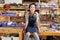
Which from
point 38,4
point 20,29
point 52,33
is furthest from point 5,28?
point 38,4

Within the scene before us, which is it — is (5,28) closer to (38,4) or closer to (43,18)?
(43,18)

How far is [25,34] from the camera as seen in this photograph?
14.8 feet

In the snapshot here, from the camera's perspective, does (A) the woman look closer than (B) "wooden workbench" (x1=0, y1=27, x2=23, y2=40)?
Yes

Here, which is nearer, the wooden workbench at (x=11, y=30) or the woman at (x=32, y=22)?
the woman at (x=32, y=22)

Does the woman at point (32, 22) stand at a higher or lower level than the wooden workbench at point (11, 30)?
higher

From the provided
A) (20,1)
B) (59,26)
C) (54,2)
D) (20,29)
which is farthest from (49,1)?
(20,29)

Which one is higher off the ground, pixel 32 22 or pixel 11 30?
pixel 32 22

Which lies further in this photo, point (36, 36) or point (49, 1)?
point (49, 1)

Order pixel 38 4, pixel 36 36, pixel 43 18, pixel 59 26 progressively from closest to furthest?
pixel 36 36
pixel 59 26
pixel 43 18
pixel 38 4

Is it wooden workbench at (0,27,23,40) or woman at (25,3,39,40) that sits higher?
woman at (25,3,39,40)

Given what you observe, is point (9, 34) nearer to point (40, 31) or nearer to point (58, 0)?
point (40, 31)

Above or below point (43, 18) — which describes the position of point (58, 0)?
above

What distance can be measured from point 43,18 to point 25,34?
82.6 inches

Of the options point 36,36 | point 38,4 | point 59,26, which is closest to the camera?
point 36,36
